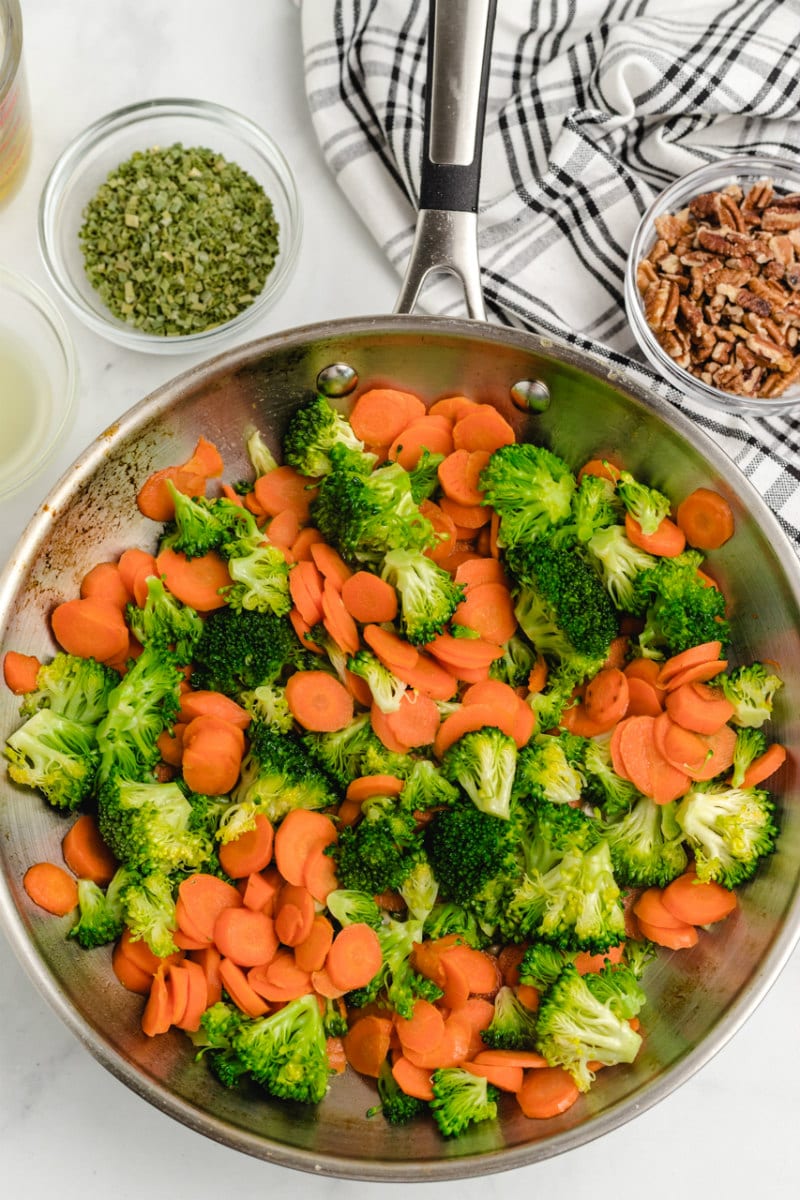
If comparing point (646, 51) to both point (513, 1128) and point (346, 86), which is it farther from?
point (513, 1128)

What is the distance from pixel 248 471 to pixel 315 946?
1.00 m

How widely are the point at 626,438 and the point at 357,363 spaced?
58 centimetres

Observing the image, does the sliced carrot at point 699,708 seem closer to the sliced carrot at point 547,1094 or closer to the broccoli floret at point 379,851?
the broccoli floret at point 379,851

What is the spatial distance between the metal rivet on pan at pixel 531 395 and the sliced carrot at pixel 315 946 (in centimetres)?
112

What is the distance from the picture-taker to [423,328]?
2.13 m

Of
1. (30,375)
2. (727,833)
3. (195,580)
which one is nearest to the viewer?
(727,833)

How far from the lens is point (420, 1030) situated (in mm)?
2021

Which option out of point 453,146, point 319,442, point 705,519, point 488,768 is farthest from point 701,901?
point 453,146

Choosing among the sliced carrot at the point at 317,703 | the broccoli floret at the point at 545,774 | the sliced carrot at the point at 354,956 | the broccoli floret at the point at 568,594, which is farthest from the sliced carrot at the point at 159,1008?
the broccoli floret at the point at 568,594

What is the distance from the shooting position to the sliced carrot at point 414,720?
205 centimetres

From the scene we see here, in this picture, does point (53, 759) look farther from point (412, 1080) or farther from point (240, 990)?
point (412, 1080)

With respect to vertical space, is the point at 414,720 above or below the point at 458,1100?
above

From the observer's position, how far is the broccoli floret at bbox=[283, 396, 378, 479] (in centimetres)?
216

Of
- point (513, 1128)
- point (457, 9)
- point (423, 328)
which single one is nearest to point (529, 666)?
point (423, 328)
